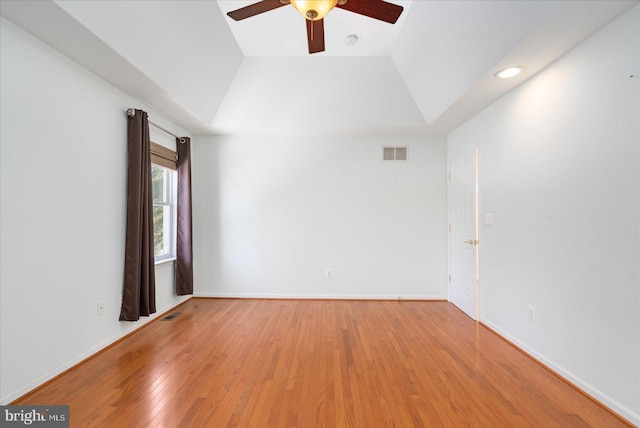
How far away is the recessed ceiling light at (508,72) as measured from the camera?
2.43 m

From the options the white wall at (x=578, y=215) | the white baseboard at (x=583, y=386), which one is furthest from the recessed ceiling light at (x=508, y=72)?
the white baseboard at (x=583, y=386)

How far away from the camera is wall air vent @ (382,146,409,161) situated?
444 centimetres

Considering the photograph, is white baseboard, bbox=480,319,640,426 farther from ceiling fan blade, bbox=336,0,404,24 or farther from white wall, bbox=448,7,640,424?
ceiling fan blade, bbox=336,0,404,24

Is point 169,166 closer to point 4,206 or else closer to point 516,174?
point 4,206

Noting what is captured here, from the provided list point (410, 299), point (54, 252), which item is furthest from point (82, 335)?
point (410, 299)

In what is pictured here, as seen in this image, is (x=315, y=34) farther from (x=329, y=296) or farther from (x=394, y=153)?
(x=329, y=296)

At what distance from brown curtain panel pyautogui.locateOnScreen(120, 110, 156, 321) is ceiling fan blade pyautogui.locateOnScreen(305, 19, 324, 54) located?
213 centimetres

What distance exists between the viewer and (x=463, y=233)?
384cm

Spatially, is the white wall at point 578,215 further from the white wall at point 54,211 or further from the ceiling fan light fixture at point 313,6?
the white wall at point 54,211

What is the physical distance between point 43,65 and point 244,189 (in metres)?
2.61

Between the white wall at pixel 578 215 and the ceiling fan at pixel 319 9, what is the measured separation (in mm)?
1530

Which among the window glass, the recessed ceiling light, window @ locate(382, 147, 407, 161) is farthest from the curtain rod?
the recessed ceiling light

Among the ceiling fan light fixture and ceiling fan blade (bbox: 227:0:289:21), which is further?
ceiling fan blade (bbox: 227:0:289:21)

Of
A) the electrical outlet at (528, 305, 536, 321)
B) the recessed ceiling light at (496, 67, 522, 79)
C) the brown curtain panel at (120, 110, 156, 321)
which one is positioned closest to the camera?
the recessed ceiling light at (496, 67, 522, 79)
